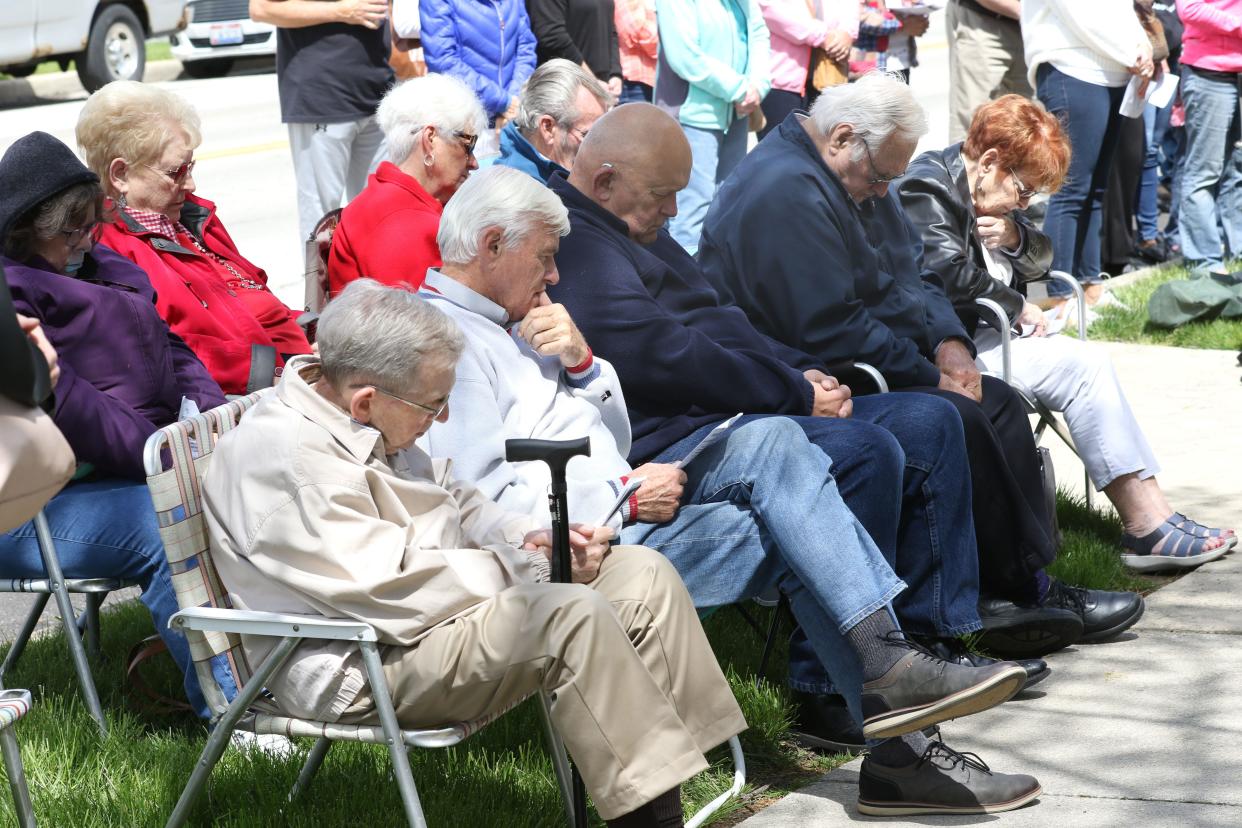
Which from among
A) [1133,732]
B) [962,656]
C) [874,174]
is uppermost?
[874,174]

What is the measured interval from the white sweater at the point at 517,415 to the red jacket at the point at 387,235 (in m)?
1.13

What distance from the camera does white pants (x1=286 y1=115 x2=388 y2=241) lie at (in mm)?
8148

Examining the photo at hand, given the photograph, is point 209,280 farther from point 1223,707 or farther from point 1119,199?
point 1119,199

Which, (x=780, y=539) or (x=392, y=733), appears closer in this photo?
(x=392, y=733)

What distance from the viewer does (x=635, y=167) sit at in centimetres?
458

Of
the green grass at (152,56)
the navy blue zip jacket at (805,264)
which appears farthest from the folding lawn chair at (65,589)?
the green grass at (152,56)

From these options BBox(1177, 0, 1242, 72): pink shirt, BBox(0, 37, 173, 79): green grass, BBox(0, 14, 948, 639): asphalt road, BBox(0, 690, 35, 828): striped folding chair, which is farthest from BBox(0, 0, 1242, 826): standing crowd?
BBox(0, 37, 173, 79): green grass

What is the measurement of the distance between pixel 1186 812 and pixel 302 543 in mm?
2097

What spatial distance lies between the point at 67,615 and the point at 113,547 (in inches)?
8.9

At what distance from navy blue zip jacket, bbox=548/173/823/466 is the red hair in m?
1.66

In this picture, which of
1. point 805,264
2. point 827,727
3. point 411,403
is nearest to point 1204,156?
point 805,264

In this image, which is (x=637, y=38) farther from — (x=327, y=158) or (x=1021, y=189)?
(x=1021, y=189)

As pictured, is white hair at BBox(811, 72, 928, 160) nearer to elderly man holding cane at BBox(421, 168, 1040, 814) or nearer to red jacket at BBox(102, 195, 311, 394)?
elderly man holding cane at BBox(421, 168, 1040, 814)

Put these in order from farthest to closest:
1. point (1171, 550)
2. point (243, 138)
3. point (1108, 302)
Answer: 1. point (243, 138)
2. point (1108, 302)
3. point (1171, 550)
